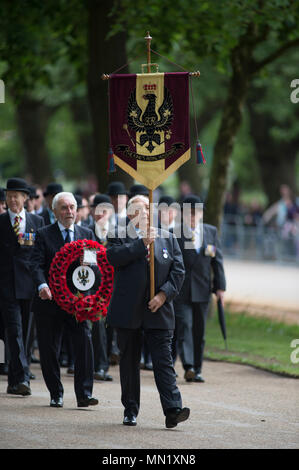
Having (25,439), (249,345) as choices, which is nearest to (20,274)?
(25,439)

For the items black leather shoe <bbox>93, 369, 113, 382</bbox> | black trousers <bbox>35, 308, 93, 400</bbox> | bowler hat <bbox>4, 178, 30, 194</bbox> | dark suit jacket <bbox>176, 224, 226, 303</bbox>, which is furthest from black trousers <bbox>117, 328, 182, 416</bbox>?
dark suit jacket <bbox>176, 224, 226, 303</bbox>

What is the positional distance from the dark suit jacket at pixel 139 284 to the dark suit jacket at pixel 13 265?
2.00 meters

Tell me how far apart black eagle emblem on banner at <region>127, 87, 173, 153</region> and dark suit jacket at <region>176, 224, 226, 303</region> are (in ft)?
10.7

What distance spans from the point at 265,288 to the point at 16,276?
1423cm

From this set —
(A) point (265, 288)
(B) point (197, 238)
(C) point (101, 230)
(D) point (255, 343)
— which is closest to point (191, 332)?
(B) point (197, 238)

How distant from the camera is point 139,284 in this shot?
31.0ft

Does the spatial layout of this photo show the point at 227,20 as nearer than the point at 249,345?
No

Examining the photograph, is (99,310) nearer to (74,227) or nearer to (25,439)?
(74,227)

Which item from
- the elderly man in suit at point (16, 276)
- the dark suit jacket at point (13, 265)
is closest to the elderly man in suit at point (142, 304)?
the elderly man in suit at point (16, 276)

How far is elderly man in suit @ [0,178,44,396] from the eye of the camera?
1105cm

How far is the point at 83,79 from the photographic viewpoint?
2283 cm

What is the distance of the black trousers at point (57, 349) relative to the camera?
33.7ft

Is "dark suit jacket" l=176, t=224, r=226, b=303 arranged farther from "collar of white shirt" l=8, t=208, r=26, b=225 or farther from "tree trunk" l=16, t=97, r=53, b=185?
"tree trunk" l=16, t=97, r=53, b=185

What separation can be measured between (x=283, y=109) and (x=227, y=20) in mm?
16938
